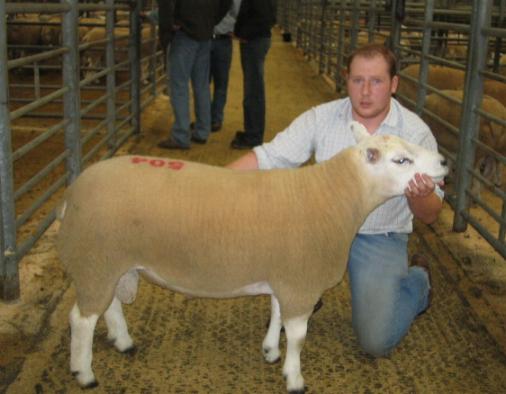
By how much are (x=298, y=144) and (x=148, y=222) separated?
2.65 feet

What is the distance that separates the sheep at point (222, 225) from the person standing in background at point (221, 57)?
12.6 ft

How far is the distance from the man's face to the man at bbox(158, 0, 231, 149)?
3111 mm

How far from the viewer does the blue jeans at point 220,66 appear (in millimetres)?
6230

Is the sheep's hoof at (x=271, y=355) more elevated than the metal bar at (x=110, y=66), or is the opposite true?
the metal bar at (x=110, y=66)

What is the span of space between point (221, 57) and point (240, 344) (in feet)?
13.2

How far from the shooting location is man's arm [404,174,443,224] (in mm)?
2203

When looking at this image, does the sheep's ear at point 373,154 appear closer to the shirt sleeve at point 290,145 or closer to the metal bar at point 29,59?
the shirt sleeve at point 290,145

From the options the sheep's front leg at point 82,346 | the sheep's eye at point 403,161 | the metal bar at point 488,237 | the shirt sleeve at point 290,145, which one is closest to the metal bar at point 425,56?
the metal bar at point 488,237

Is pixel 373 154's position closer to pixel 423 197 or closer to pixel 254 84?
pixel 423 197

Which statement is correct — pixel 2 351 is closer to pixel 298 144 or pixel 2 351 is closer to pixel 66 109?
pixel 298 144

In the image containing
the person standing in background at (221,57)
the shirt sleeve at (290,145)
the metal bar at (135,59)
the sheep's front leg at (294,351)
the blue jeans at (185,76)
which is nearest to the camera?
the sheep's front leg at (294,351)

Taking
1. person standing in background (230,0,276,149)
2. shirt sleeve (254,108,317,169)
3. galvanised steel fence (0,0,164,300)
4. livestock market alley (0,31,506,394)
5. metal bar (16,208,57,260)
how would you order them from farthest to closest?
person standing in background (230,0,276,149)
metal bar (16,208,57,260)
galvanised steel fence (0,0,164,300)
shirt sleeve (254,108,317,169)
livestock market alley (0,31,506,394)

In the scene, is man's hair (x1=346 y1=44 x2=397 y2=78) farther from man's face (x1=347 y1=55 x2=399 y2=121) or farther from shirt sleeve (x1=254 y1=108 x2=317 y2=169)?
shirt sleeve (x1=254 y1=108 x2=317 y2=169)

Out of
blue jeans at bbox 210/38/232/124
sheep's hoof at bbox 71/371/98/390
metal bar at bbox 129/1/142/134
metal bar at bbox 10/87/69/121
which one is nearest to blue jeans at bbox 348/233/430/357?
sheep's hoof at bbox 71/371/98/390
